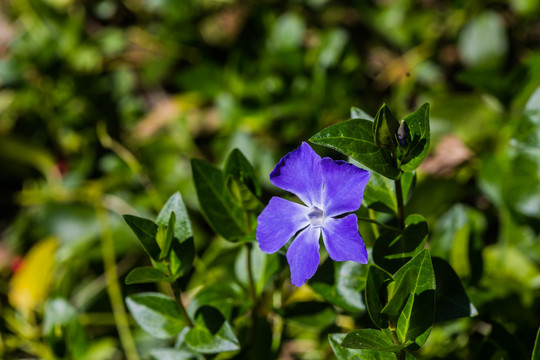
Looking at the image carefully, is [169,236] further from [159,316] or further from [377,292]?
[377,292]

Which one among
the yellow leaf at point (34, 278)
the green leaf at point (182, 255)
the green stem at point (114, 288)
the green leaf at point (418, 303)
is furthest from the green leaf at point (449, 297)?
the yellow leaf at point (34, 278)

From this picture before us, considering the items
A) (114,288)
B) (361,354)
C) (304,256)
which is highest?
(304,256)

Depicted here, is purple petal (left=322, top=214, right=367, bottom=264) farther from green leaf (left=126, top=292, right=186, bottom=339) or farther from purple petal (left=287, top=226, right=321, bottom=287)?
green leaf (left=126, top=292, right=186, bottom=339)

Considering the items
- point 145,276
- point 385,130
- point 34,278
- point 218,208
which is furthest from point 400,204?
point 34,278

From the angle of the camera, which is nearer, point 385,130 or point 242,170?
point 385,130

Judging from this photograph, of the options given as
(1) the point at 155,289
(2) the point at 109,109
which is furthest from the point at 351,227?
(2) the point at 109,109

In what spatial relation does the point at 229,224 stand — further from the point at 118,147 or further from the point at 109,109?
the point at 109,109
